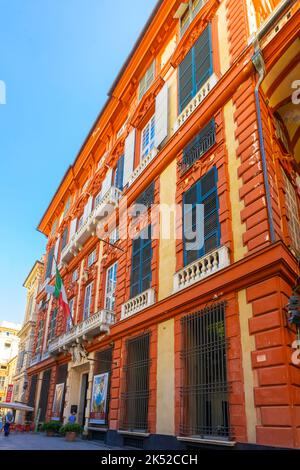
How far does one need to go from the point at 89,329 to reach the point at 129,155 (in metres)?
7.81

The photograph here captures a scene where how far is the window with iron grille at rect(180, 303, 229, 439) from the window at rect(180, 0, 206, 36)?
12.0m

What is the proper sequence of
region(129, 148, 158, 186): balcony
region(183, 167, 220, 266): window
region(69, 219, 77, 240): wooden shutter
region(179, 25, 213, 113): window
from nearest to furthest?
1. region(183, 167, 220, 266): window
2. region(179, 25, 213, 113): window
3. region(129, 148, 158, 186): balcony
4. region(69, 219, 77, 240): wooden shutter

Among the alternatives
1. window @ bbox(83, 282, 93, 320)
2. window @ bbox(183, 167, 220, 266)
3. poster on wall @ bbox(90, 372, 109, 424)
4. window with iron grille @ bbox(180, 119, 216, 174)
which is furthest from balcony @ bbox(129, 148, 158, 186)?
poster on wall @ bbox(90, 372, 109, 424)

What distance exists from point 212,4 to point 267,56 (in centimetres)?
502

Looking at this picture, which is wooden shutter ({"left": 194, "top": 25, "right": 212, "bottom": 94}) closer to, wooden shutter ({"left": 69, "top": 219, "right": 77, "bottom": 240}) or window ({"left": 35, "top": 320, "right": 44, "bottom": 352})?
wooden shutter ({"left": 69, "top": 219, "right": 77, "bottom": 240})

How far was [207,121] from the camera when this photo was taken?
12.0 meters

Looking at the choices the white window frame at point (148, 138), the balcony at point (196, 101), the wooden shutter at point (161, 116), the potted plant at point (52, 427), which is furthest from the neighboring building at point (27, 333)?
the balcony at point (196, 101)

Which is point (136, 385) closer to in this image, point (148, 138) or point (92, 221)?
point (92, 221)

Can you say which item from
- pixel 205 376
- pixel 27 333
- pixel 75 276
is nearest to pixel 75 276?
pixel 75 276

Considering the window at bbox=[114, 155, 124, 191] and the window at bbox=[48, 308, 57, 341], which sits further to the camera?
the window at bbox=[48, 308, 57, 341]

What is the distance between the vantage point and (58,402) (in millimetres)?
18125

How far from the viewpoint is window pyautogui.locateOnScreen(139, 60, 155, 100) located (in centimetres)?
1765

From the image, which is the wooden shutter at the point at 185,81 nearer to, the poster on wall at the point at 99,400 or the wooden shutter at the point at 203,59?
the wooden shutter at the point at 203,59
